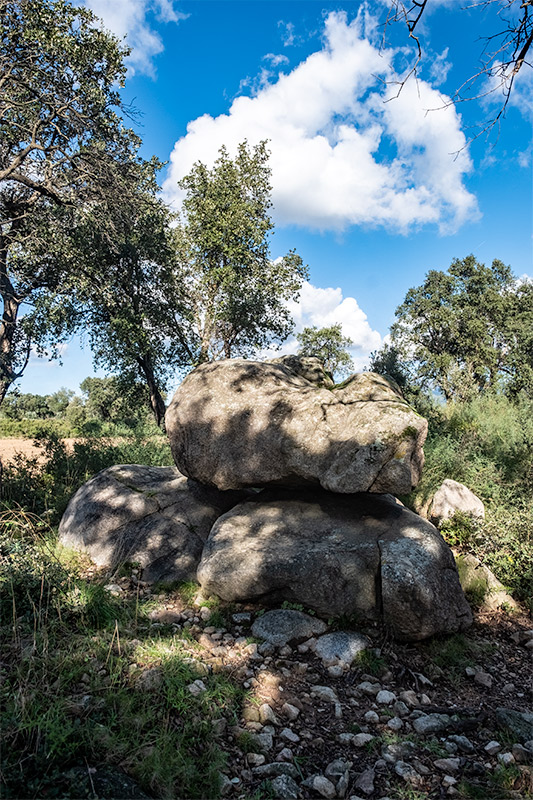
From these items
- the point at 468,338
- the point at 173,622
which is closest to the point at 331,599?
the point at 173,622

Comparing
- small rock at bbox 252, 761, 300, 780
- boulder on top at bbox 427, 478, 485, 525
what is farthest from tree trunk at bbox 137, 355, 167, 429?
small rock at bbox 252, 761, 300, 780

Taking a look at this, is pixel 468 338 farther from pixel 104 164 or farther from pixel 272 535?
pixel 272 535

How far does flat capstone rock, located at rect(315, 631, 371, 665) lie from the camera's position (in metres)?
5.55

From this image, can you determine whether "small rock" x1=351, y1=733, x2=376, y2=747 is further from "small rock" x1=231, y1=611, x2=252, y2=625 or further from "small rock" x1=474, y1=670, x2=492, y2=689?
"small rock" x1=231, y1=611, x2=252, y2=625

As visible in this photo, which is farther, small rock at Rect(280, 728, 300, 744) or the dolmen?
the dolmen

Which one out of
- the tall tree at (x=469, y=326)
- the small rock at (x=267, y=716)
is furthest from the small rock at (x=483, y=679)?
the tall tree at (x=469, y=326)

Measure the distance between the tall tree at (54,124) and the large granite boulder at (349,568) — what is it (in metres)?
8.34

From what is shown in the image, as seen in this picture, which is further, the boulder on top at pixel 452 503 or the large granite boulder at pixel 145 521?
the boulder on top at pixel 452 503

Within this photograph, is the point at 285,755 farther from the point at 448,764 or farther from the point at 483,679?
the point at 483,679

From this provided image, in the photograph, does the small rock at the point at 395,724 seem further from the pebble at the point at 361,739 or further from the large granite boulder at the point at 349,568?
the large granite boulder at the point at 349,568

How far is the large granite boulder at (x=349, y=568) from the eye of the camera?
19.7ft

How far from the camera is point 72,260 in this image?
16.8 m

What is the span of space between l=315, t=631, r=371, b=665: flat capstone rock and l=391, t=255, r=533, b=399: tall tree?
1082 inches

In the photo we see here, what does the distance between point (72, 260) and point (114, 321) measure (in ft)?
8.25
